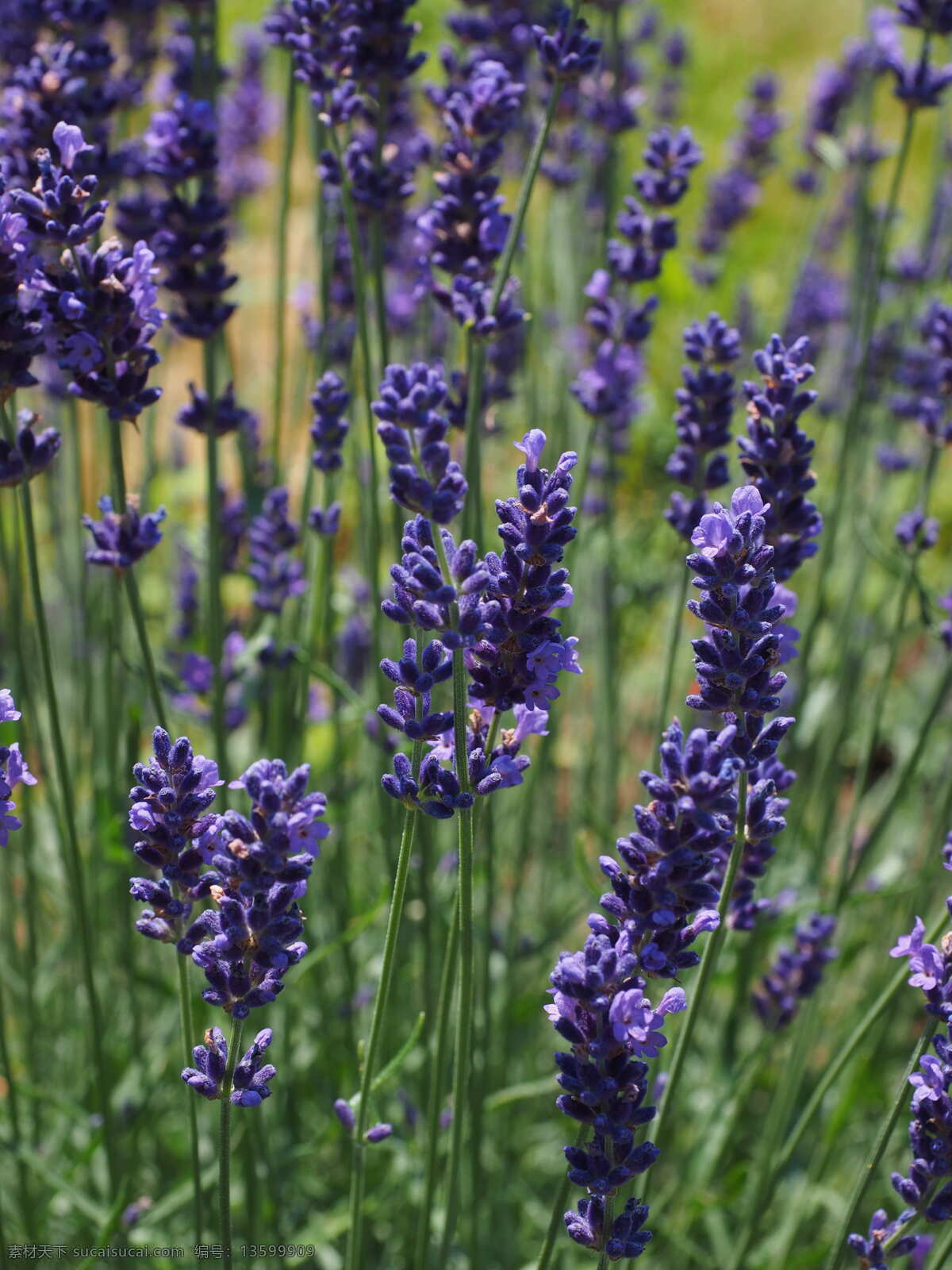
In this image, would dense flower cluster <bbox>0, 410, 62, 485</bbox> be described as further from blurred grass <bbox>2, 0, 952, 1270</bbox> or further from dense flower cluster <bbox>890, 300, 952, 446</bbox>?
dense flower cluster <bbox>890, 300, 952, 446</bbox>

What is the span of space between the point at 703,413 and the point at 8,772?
1264 mm

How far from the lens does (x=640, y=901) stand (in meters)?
1.23

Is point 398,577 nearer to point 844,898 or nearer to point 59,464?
point 844,898

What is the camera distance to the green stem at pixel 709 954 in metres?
1.39

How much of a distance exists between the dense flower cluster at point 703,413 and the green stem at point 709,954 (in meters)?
0.70

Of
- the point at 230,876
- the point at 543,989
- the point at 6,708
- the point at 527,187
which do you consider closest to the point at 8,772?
the point at 6,708

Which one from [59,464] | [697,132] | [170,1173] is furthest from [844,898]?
[697,132]

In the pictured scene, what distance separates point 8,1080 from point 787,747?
72.0 inches

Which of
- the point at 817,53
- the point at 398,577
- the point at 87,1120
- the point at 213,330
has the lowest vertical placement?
the point at 87,1120

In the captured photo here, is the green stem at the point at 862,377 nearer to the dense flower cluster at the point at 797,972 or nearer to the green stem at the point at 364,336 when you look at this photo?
the dense flower cluster at the point at 797,972

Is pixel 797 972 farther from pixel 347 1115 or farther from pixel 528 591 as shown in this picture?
pixel 528 591

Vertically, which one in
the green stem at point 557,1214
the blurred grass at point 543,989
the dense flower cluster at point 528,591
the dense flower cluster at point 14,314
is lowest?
the blurred grass at point 543,989

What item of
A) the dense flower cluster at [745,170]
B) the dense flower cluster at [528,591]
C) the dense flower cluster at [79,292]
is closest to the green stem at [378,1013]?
the dense flower cluster at [528,591]

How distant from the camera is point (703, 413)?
2.04 meters
